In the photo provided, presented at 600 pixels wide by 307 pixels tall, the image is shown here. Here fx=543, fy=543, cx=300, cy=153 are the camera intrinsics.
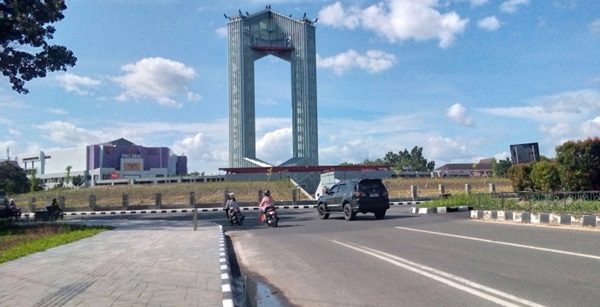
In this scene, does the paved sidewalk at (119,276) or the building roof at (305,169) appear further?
the building roof at (305,169)

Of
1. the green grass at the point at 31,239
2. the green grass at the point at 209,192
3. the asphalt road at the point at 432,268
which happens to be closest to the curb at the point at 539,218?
the asphalt road at the point at 432,268

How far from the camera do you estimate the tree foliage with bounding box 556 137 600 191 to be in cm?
2005

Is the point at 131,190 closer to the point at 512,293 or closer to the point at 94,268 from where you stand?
the point at 94,268

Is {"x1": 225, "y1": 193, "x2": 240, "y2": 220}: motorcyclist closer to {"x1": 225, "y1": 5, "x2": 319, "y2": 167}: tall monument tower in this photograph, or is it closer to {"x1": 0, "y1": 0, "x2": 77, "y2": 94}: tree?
{"x1": 0, "y1": 0, "x2": 77, "y2": 94}: tree

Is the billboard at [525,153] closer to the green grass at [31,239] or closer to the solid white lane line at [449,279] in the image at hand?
the solid white lane line at [449,279]

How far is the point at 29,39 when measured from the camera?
26.5m

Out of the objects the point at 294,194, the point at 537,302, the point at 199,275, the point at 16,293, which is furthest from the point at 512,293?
the point at 294,194

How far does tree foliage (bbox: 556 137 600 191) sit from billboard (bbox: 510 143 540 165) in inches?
198

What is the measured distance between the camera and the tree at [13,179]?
69894 millimetres

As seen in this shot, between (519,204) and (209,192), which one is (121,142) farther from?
(519,204)

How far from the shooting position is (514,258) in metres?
9.67

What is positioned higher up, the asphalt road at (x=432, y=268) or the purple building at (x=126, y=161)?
the purple building at (x=126, y=161)

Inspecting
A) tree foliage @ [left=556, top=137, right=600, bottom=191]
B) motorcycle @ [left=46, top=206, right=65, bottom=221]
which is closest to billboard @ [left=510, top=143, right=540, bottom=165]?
tree foliage @ [left=556, top=137, right=600, bottom=191]

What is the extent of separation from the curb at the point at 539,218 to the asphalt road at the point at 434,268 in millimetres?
923
